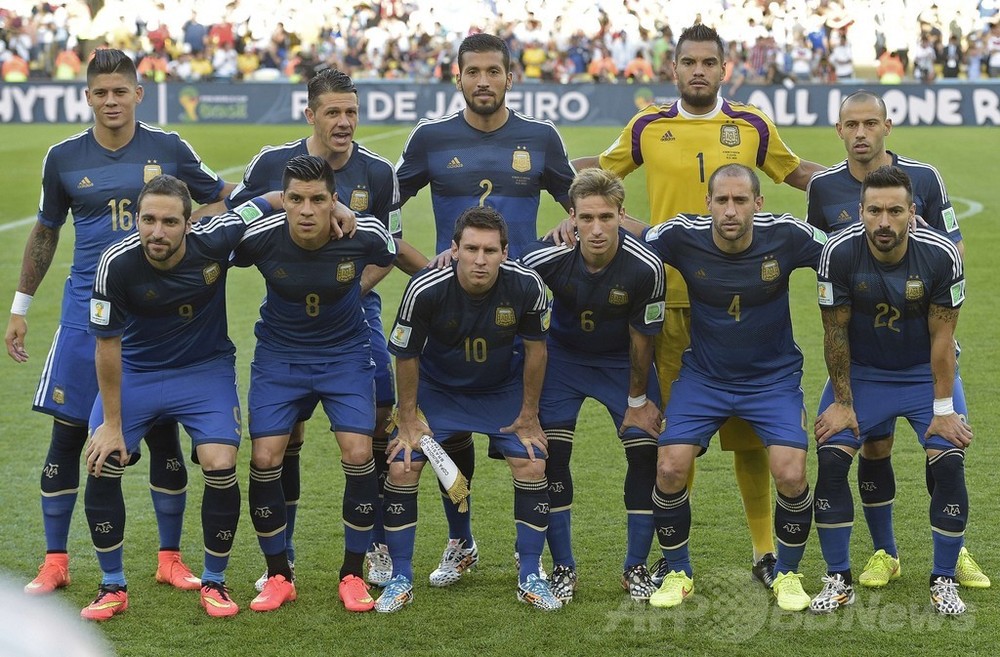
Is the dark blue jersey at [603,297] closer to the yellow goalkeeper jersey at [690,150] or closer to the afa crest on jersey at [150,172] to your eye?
the yellow goalkeeper jersey at [690,150]

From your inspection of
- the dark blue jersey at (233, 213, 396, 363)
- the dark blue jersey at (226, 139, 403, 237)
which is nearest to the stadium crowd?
the dark blue jersey at (226, 139, 403, 237)

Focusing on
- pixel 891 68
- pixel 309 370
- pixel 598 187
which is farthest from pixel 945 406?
pixel 891 68

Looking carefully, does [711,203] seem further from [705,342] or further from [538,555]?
[538,555]

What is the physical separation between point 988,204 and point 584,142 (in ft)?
24.7

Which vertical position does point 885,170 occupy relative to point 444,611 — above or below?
above

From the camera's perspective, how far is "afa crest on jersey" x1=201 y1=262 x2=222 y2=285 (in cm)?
535

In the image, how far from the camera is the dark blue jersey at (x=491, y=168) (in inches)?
239

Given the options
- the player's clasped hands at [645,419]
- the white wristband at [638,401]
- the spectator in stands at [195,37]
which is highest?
the spectator in stands at [195,37]

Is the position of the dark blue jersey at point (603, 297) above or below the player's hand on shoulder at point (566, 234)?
below

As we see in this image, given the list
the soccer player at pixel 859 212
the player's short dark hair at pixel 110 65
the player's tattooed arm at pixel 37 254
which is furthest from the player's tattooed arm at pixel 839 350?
the player's tattooed arm at pixel 37 254

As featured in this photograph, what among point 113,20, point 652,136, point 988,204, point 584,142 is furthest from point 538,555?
point 113,20

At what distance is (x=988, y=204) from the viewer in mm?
19109

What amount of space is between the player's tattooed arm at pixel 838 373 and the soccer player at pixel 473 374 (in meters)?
1.21

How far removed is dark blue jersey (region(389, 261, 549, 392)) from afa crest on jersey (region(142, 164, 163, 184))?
1.29 meters
